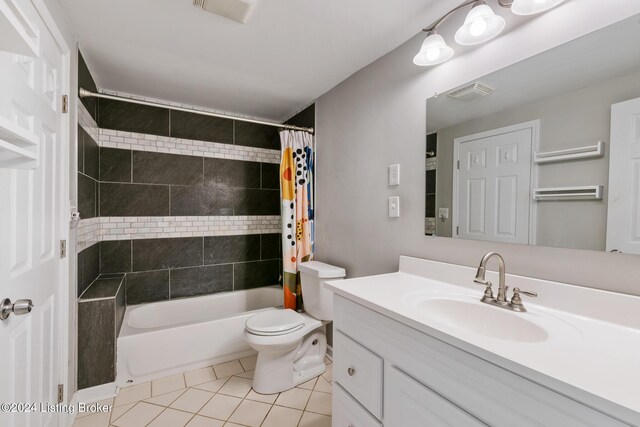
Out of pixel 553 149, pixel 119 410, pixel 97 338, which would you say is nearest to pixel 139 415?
pixel 119 410

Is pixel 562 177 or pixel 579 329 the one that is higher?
pixel 562 177

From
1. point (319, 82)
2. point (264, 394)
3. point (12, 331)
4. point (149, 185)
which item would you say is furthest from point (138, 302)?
point (319, 82)

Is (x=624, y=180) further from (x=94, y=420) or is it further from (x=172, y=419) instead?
(x=94, y=420)

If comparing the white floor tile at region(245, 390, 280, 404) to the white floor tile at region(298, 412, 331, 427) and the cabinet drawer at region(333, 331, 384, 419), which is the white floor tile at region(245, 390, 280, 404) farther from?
the cabinet drawer at region(333, 331, 384, 419)

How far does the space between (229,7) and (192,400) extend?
222cm

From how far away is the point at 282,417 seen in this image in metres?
1.58

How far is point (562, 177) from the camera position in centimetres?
100

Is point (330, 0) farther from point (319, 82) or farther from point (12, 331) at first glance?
point (12, 331)

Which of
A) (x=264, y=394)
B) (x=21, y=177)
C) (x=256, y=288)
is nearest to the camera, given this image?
(x=21, y=177)

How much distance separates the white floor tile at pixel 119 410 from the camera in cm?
159

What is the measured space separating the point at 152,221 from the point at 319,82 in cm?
187

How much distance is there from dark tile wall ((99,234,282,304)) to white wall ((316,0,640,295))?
81 centimetres

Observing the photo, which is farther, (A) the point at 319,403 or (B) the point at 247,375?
(B) the point at 247,375

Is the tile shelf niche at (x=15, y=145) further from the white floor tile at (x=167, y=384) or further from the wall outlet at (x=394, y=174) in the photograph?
the white floor tile at (x=167, y=384)
